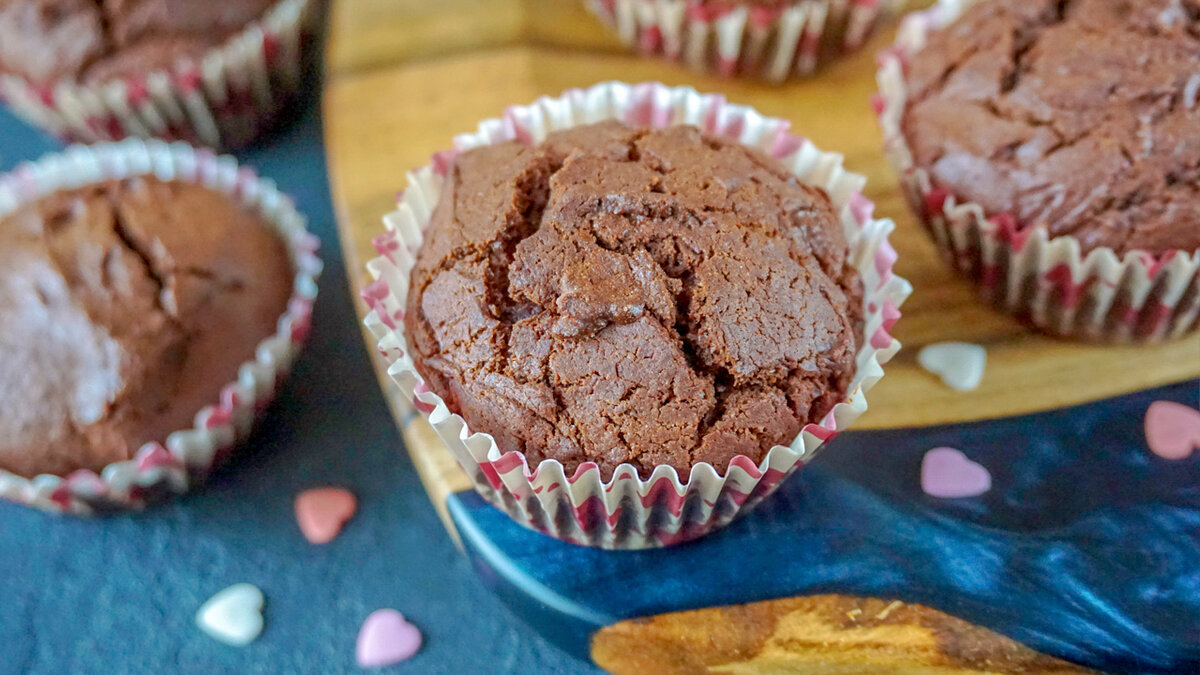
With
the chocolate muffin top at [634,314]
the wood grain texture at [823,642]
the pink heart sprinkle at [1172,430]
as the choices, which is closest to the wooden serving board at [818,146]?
the wood grain texture at [823,642]

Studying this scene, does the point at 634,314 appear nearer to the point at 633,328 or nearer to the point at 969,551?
the point at 633,328

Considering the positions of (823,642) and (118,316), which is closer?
(823,642)

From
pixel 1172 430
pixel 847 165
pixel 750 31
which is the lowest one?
pixel 1172 430

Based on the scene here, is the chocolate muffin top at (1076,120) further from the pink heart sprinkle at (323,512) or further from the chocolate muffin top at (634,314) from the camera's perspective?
the pink heart sprinkle at (323,512)

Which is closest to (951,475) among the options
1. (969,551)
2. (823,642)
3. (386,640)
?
(969,551)

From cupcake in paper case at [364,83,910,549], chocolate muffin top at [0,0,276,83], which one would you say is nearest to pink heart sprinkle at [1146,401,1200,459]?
cupcake in paper case at [364,83,910,549]

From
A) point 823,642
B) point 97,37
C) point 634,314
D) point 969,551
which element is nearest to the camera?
point 634,314

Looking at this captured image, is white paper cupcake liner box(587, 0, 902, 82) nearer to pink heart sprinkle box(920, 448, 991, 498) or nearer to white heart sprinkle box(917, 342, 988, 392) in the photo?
white heart sprinkle box(917, 342, 988, 392)

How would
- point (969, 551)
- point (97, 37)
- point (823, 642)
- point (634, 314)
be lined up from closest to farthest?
1. point (634, 314)
2. point (823, 642)
3. point (969, 551)
4. point (97, 37)
